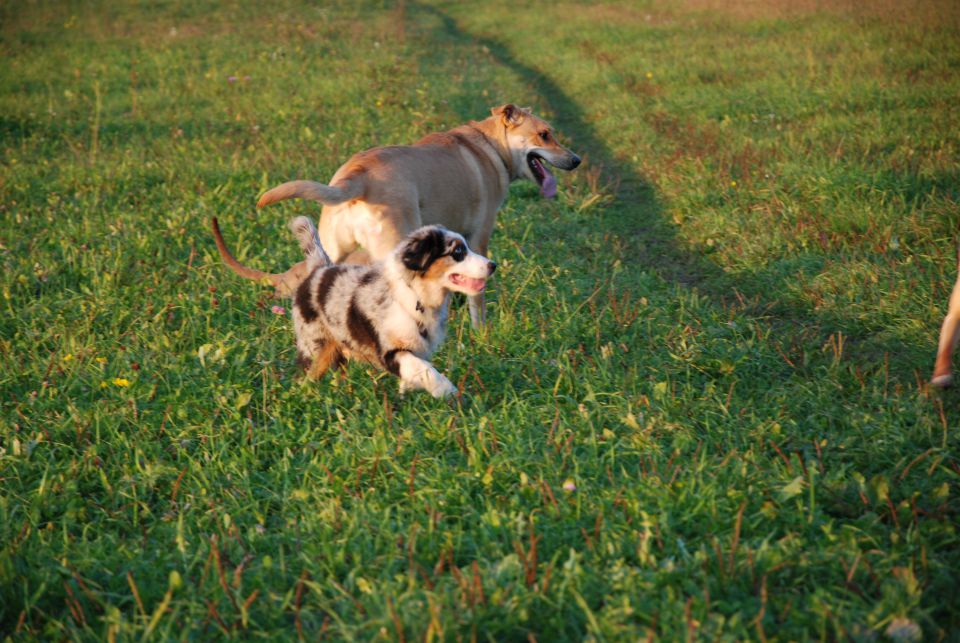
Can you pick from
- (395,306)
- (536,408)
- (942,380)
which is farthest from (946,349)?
(395,306)

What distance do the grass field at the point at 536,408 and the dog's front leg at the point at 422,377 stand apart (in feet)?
0.38

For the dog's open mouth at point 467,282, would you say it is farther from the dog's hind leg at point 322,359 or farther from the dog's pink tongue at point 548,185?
the dog's pink tongue at point 548,185

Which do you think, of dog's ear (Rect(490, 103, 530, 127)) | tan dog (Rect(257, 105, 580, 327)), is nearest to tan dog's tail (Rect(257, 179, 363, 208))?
tan dog (Rect(257, 105, 580, 327))

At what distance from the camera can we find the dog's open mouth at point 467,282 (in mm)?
4020

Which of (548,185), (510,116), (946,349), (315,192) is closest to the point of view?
(946,349)

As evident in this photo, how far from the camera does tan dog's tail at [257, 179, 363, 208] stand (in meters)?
4.58

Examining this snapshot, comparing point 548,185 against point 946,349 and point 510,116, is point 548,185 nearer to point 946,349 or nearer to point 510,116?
point 510,116

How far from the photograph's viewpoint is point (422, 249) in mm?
3969

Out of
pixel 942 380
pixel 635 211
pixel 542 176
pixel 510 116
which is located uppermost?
pixel 510 116

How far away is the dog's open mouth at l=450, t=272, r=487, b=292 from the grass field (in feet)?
1.81

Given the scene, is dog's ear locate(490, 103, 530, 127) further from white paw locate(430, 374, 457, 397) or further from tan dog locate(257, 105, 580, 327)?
white paw locate(430, 374, 457, 397)

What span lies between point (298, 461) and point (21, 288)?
3.29 m

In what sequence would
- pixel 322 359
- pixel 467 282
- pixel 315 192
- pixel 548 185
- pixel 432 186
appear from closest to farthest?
pixel 467 282 < pixel 322 359 < pixel 315 192 < pixel 432 186 < pixel 548 185

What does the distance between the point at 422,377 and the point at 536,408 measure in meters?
0.61
